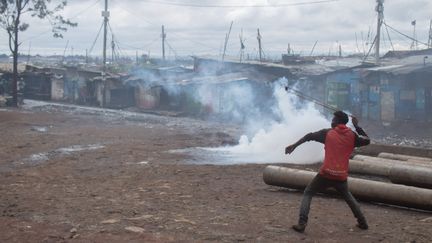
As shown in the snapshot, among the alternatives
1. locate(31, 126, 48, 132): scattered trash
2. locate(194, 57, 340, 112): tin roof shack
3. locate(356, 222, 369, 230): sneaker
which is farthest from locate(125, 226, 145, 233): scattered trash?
locate(194, 57, 340, 112): tin roof shack

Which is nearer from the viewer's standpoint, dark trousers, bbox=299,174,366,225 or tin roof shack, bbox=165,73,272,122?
dark trousers, bbox=299,174,366,225

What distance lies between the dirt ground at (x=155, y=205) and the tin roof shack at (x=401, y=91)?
531 inches

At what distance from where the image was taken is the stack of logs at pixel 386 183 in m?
7.78

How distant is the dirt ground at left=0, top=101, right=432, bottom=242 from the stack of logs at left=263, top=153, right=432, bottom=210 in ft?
0.63

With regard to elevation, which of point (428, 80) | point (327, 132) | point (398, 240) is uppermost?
point (428, 80)

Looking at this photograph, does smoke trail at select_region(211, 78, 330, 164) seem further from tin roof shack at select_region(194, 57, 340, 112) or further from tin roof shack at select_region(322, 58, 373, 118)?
tin roof shack at select_region(194, 57, 340, 112)

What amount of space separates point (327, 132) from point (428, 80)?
18.6 metres

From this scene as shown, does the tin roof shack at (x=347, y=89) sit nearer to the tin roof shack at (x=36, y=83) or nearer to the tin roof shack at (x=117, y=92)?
the tin roof shack at (x=117, y=92)

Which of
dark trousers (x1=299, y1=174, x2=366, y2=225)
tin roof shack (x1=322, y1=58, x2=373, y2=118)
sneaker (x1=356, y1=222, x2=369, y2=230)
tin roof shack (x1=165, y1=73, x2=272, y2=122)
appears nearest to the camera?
dark trousers (x1=299, y1=174, x2=366, y2=225)

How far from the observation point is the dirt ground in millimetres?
6531

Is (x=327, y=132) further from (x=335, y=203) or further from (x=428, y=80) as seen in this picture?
(x=428, y=80)

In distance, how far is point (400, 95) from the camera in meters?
24.1

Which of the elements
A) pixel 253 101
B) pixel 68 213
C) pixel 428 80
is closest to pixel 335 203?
pixel 68 213

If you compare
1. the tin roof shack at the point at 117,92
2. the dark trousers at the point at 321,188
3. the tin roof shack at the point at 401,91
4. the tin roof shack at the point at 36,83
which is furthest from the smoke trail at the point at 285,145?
the tin roof shack at the point at 36,83
